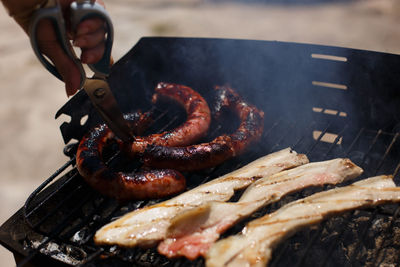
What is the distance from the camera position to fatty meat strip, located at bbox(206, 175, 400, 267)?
1999mm

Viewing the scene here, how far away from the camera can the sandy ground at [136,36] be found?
5.10 m

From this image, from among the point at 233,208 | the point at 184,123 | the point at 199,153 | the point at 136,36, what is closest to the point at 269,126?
the point at 184,123

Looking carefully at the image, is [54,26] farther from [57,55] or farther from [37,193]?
[37,193]

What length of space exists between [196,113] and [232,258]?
1516 millimetres

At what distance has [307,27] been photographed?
25.1ft

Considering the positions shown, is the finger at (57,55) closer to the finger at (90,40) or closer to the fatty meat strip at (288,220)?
the finger at (90,40)

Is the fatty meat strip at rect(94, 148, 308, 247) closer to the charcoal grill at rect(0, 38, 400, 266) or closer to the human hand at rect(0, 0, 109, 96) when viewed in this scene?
the charcoal grill at rect(0, 38, 400, 266)

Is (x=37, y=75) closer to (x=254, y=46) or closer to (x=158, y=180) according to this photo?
(x=254, y=46)

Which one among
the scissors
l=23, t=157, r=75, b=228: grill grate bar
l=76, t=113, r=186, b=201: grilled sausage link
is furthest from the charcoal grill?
the scissors

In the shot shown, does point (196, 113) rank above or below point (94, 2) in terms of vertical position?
below

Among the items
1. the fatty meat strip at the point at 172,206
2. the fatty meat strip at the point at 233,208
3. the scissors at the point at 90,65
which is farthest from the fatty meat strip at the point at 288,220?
the scissors at the point at 90,65

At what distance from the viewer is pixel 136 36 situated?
7.82 m

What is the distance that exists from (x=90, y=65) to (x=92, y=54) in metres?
0.13

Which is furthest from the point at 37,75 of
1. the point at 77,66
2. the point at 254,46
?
the point at 77,66
